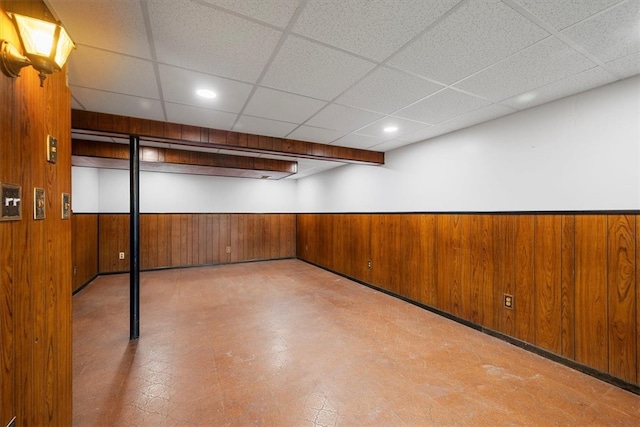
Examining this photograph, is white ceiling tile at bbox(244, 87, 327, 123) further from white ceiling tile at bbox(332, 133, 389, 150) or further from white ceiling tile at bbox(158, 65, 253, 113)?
white ceiling tile at bbox(332, 133, 389, 150)

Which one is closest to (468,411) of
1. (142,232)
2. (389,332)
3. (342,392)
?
(342,392)

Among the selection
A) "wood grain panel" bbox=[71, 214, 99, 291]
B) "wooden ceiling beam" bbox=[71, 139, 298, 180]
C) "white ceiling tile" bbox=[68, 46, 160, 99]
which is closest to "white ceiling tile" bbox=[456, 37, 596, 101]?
"white ceiling tile" bbox=[68, 46, 160, 99]

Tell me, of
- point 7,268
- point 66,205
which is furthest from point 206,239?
point 7,268

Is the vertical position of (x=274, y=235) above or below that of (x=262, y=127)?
below

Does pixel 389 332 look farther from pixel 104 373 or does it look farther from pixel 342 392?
pixel 104 373

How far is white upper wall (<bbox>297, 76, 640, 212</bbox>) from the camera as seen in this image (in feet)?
7.28

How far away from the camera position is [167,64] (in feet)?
6.44

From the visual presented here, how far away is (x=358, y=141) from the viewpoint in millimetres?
4102

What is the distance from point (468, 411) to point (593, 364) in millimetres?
1372

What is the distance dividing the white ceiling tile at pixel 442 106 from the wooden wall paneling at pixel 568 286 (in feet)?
4.48

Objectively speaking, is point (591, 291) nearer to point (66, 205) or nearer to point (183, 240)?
point (66, 205)

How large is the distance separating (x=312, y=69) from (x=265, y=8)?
65 cm

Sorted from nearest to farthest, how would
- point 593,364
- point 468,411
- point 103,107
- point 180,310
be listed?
point 468,411 < point 593,364 < point 103,107 < point 180,310

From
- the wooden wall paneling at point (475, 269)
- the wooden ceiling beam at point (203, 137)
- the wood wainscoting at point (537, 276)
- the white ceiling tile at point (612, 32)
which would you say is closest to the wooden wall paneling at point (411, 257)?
the wood wainscoting at point (537, 276)
